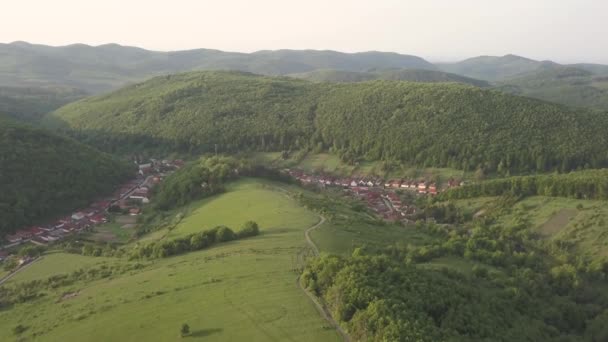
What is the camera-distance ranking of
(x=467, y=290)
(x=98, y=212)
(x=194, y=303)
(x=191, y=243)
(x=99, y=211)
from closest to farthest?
(x=194, y=303), (x=467, y=290), (x=191, y=243), (x=98, y=212), (x=99, y=211)

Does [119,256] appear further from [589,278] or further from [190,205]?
[589,278]

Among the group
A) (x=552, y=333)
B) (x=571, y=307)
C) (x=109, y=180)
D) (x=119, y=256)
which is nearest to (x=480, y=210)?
(x=571, y=307)

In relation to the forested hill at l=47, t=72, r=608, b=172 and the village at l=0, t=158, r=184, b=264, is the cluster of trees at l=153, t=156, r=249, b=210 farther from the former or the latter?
the forested hill at l=47, t=72, r=608, b=172

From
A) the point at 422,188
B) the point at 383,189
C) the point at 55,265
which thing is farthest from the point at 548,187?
the point at 55,265

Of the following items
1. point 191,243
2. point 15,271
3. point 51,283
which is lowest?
point 15,271

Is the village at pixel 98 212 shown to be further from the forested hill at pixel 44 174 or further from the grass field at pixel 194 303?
the grass field at pixel 194 303

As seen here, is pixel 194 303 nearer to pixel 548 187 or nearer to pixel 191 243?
pixel 191 243

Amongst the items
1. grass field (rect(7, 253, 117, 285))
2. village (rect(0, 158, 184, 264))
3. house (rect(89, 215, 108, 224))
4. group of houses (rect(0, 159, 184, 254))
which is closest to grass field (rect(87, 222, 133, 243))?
house (rect(89, 215, 108, 224))
